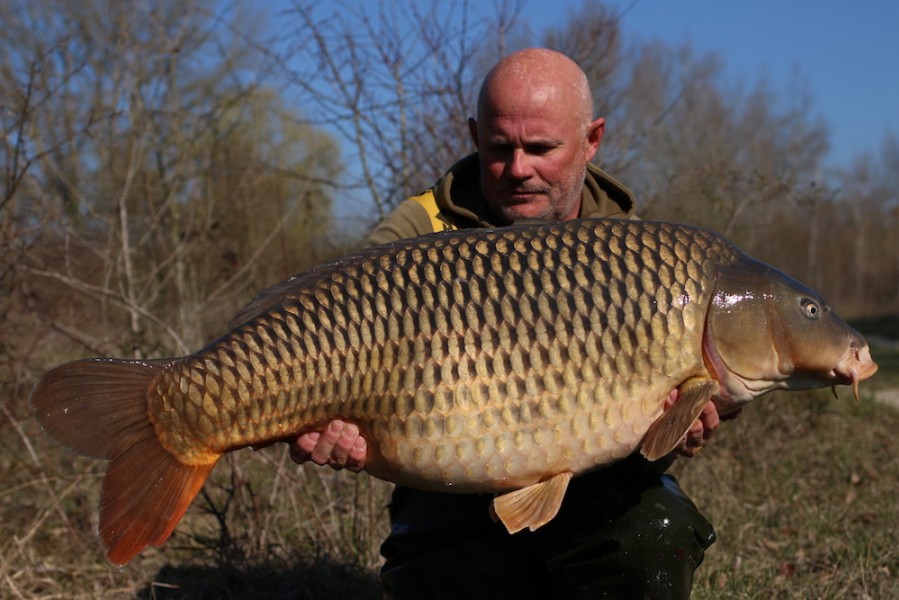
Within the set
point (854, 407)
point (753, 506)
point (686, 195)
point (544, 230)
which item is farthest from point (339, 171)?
point (854, 407)

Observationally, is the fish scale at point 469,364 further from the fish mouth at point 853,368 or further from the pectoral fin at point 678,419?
the fish mouth at point 853,368

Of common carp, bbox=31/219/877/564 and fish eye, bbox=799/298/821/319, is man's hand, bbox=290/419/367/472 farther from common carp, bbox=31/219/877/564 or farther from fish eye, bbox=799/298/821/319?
fish eye, bbox=799/298/821/319

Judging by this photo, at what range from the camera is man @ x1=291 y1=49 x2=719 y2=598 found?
217 cm

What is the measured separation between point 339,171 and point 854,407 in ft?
12.1

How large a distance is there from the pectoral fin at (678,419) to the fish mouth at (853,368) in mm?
268

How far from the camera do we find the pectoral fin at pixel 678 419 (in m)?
1.84

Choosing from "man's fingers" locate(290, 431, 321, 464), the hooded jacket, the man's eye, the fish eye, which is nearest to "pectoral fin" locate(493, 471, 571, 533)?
"man's fingers" locate(290, 431, 321, 464)

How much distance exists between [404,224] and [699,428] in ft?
3.20

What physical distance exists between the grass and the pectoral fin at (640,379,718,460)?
1.14 meters

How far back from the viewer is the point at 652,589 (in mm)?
2143

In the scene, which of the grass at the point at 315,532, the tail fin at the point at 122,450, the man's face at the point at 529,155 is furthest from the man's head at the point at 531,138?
the grass at the point at 315,532

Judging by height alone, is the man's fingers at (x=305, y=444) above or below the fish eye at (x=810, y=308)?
below

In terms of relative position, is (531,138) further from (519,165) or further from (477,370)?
(477,370)

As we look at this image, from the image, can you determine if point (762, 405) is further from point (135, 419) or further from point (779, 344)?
point (135, 419)
